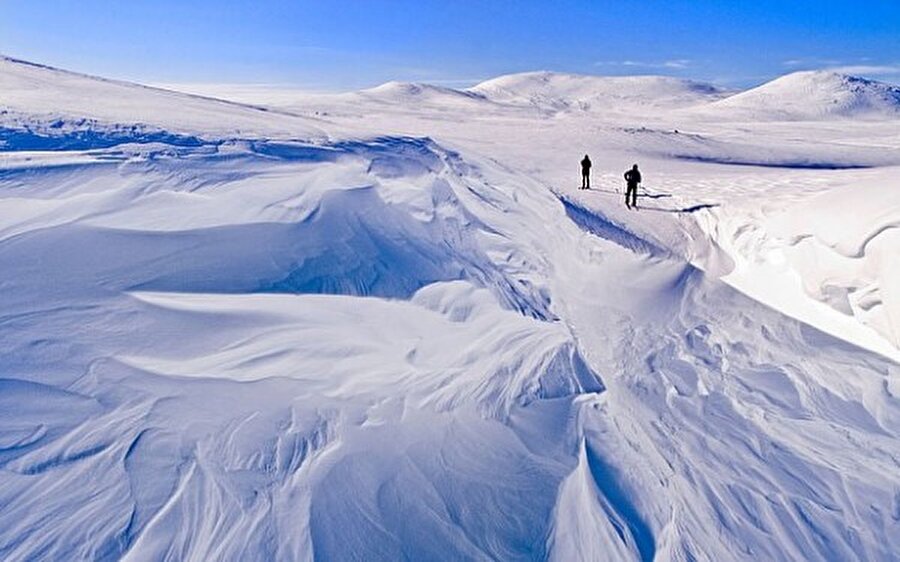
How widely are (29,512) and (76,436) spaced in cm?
51

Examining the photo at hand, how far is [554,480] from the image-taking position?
396cm

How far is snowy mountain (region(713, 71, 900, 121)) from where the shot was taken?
51219 millimetres

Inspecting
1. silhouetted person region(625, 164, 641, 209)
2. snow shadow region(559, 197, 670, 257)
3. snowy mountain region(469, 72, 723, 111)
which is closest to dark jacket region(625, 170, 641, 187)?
silhouetted person region(625, 164, 641, 209)

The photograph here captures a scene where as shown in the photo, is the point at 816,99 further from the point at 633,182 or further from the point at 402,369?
the point at 402,369

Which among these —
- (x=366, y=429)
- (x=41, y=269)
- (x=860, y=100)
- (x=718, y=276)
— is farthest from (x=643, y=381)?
(x=860, y=100)

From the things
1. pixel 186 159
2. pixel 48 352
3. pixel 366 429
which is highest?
pixel 186 159

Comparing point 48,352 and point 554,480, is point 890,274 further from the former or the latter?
point 48,352

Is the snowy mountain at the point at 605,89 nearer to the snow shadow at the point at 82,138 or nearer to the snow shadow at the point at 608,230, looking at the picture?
the snow shadow at the point at 608,230

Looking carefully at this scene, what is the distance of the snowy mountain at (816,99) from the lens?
51219mm

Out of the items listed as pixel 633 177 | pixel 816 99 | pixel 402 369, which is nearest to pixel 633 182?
pixel 633 177

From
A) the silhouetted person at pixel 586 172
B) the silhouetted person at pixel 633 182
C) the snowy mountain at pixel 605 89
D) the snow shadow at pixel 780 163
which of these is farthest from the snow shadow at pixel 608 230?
the snowy mountain at pixel 605 89

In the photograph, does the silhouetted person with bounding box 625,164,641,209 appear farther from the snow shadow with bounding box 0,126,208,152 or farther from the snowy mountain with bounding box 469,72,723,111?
the snowy mountain with bounding box 469,72,723,111

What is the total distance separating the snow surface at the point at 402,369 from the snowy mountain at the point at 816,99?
4563 cm

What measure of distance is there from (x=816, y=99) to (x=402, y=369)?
6455cm
